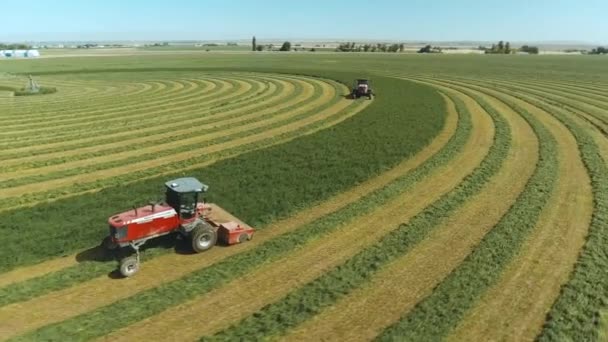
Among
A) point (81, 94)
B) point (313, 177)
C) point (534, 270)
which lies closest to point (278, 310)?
point (534, 270)

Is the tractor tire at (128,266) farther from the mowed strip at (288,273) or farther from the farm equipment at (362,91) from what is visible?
the farm equipment at (362,91)

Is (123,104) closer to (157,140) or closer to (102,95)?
(102,95)

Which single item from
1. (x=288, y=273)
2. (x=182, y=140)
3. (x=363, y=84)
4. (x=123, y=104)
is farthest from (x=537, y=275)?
(x=123, y=104)

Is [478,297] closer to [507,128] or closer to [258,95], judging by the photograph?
[507,128]

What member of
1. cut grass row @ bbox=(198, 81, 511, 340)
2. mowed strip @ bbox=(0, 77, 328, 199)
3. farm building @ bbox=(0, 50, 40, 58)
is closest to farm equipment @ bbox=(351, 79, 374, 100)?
mowed strip @ bbox=(0, 77, 328, 199)

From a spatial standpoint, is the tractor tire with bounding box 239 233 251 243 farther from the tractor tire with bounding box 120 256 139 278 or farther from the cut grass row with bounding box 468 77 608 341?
the cut grass row with bounding box 468 77 608 341
